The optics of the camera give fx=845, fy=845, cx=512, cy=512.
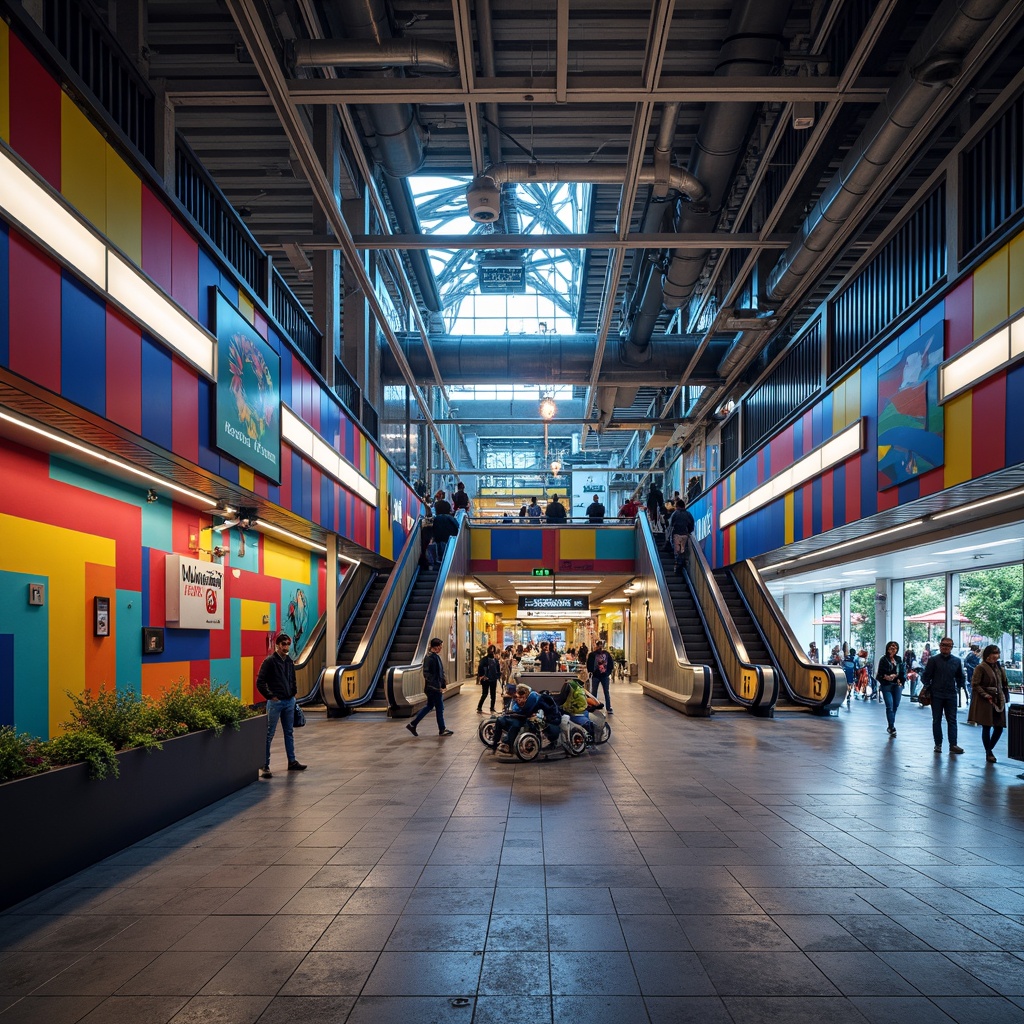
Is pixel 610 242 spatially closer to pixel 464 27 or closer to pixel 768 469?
pixel 464 27

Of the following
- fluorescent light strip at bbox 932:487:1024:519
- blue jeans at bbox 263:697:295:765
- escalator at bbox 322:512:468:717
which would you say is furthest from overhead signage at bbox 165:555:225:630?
fluorescent light strip at bbox 932:487:1024:519

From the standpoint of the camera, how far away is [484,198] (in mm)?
10023

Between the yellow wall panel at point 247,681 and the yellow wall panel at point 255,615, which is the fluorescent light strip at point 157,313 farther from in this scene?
the yellow wall panel at point 247,681

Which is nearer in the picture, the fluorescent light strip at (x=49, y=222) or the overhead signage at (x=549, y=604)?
the fluorescent light strip at (x=49, y=222)

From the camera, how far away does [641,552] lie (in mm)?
23344

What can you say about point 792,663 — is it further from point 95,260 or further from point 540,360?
point 95,260

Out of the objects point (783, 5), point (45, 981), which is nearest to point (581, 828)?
point (45, 981)

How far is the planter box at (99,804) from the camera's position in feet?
15.7

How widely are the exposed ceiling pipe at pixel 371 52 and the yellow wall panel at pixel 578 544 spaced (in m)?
18.3

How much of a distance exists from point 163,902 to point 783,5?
935cm

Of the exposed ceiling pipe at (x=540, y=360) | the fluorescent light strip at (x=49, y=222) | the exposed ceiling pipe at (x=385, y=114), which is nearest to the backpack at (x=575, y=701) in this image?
the fluorescent light strip at (x=49, y=222)

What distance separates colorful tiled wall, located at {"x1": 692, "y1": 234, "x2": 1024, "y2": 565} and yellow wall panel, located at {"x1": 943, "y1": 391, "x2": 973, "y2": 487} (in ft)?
0.04

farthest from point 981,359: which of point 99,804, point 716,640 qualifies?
point 716,640

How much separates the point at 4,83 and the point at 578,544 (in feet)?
71.0
